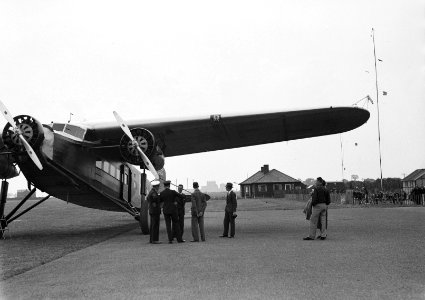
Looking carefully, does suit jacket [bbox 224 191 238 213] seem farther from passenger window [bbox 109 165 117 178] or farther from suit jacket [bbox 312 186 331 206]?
passenger window [bbox 109 165 117 178]

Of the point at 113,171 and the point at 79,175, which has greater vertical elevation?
the point at 113,171

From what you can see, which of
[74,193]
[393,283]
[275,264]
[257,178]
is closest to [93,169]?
[74,193]

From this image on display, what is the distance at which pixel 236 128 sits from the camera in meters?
16.2

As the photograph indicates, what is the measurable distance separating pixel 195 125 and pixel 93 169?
378 cm

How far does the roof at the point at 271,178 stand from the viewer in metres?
87.7

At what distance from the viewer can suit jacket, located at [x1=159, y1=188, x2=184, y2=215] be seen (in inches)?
478

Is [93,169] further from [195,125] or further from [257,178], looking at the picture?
[257,178]

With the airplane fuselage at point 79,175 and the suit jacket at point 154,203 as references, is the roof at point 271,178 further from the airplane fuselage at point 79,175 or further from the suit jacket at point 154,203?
the suit jacket at point 154,203

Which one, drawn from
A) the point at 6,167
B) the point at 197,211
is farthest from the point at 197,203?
the point at 6,167

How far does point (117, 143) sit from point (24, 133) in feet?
13.0

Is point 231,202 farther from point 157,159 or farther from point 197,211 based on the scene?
point 157,159

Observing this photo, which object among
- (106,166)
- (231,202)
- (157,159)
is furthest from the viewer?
(106,166)

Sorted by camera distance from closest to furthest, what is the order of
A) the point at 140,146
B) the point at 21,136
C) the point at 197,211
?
the point at 21,136, the point at 197,211, the point at 140,146

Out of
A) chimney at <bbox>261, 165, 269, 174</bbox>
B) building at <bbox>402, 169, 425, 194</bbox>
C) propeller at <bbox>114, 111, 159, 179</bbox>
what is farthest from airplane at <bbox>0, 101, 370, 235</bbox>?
chimney at <bbox>261, 165, 269, 174</bbox>
